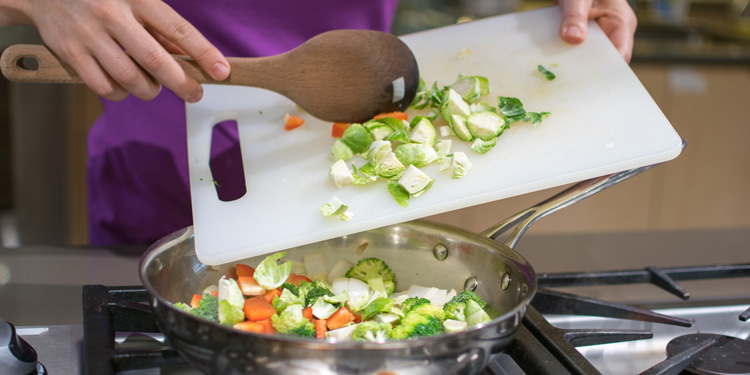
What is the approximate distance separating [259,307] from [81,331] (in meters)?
0.30

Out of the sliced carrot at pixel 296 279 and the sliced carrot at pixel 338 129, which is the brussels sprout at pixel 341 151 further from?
the sliced carrot at pixel 296 279

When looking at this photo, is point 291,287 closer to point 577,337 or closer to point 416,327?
point 416,327

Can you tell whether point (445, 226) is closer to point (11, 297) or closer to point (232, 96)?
point (232, 96)

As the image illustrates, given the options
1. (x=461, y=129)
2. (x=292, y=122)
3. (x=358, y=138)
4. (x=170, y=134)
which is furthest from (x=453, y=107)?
(x=170, y=134)

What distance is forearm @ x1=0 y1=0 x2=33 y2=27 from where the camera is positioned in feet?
3.51

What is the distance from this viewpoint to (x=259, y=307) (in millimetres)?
833

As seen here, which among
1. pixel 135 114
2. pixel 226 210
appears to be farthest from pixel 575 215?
pixel 226 210

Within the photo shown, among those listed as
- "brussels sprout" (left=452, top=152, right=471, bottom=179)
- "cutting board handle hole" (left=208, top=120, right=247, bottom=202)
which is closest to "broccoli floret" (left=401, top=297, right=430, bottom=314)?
"brussels sprout" (left=452, top=152, right=471, bottom=179)

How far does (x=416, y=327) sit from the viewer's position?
2.54 feet

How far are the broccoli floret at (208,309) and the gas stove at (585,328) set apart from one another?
0.05 meters

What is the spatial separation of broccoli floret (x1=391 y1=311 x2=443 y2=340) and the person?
1.61 feet

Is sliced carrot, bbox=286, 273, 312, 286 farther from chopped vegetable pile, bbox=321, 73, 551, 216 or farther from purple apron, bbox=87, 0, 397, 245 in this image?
purple apron, bbox=87, 0, 397, 245

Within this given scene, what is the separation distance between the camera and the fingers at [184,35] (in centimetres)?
102

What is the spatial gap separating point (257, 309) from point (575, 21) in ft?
2.56
